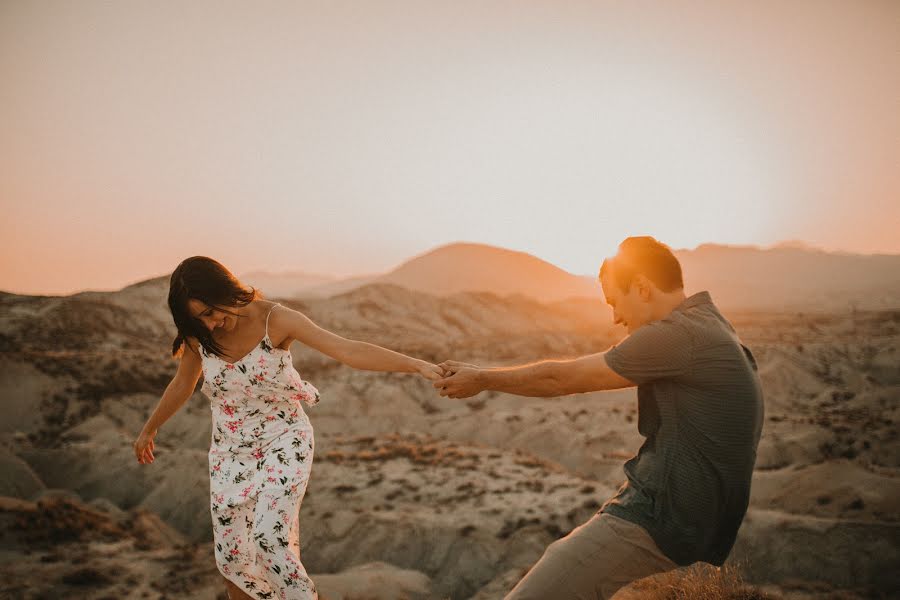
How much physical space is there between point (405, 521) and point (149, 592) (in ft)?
21.6

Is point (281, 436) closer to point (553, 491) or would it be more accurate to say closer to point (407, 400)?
point (553, 491)

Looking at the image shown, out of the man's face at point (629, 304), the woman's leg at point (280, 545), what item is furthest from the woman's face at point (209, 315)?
the man's face at point (629, 304)

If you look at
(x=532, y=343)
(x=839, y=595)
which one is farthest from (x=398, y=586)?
(x=532, y=343)

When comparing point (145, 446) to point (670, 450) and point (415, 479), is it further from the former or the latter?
point (415, 479)

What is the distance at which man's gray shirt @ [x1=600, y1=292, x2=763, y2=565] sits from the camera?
282 centimetres

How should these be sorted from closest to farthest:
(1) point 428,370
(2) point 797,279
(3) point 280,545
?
(3) point 280,545
(1) point 428,370
(2) point 797,279

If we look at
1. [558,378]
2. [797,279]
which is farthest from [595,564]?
[797,279]

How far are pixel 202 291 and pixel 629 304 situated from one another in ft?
8.37

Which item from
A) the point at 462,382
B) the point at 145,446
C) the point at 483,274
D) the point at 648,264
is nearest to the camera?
the point at 648,264

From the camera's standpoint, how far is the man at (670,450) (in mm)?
2830

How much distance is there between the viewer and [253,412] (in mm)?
3918

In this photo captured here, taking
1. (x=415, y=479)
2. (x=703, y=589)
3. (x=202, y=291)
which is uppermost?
(x=202, y=291)

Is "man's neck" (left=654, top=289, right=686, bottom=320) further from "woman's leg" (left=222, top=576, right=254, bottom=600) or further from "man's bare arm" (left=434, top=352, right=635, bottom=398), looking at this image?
"woman's leg" (left=222, top=576, right=254, bottom=600)

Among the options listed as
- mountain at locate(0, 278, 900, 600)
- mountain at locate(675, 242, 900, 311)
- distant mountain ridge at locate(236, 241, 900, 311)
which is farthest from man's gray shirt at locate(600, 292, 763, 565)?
distant mountain ridge at locate(236, 241, 900, 311)
